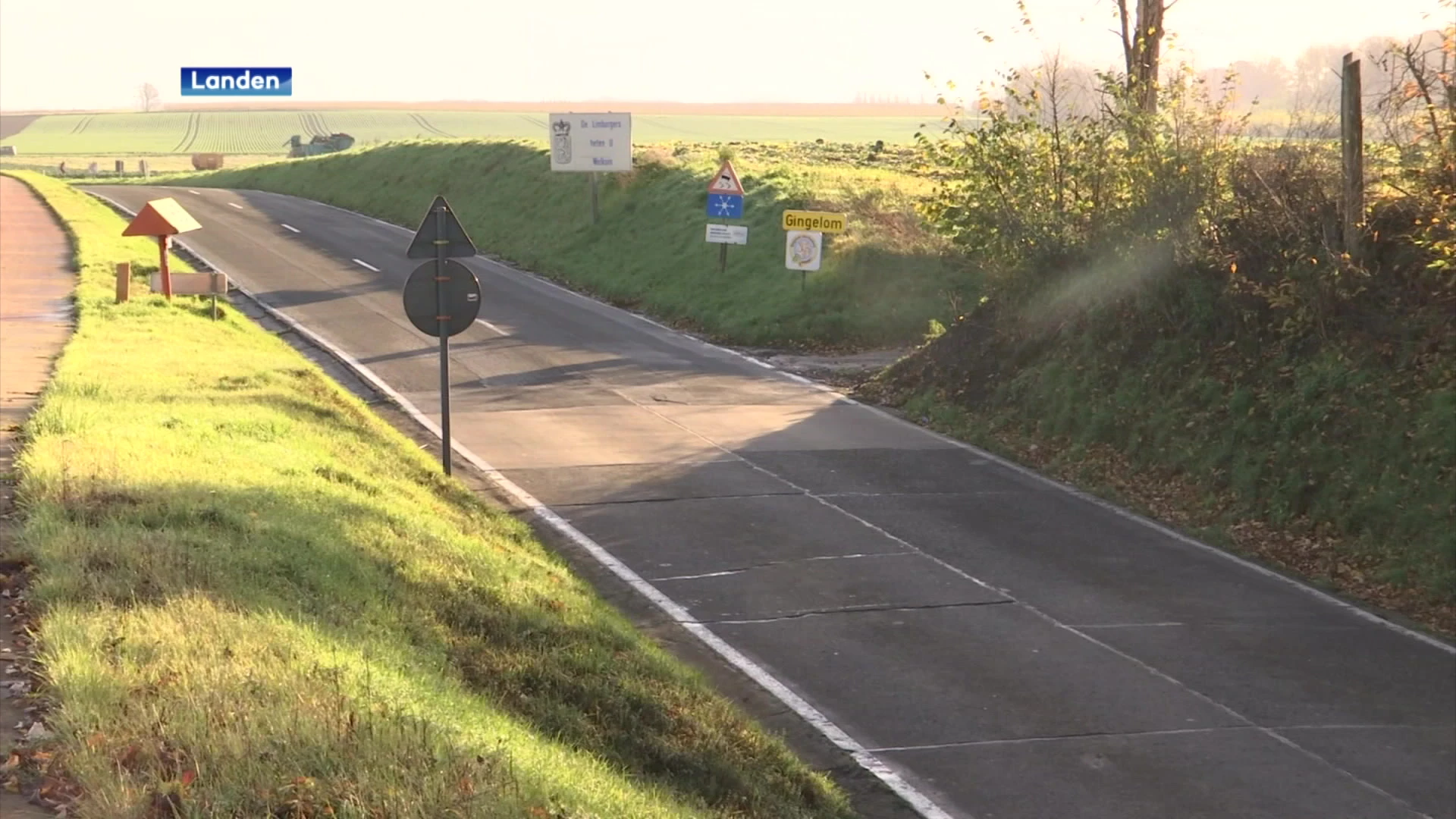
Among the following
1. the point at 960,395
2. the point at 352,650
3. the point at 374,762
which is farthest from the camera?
the point at 960,395

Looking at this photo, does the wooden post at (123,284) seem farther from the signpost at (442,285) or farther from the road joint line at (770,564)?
the road joint line at (770,564)

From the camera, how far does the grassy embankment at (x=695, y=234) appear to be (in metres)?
28.1

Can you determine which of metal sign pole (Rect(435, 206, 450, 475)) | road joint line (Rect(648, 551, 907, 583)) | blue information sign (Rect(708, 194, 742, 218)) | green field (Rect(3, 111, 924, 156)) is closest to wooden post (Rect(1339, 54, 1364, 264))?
road joint line (Rect(648, 551, 907, 583))

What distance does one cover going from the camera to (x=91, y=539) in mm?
8375

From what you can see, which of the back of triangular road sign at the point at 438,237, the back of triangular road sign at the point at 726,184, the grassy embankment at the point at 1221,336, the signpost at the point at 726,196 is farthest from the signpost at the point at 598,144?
the back of triangular road sign at the point at 438,237

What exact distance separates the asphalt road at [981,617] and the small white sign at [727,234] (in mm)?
9659

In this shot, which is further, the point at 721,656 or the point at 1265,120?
the point at 1265,120

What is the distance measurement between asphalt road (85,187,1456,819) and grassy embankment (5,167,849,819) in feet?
4.10

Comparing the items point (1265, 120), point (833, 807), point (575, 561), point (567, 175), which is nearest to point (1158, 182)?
point (1265, 120)

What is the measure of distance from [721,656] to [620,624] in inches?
30.3

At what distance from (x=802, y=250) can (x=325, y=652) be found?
21763 millimetres

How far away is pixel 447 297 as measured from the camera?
1485 centimetres

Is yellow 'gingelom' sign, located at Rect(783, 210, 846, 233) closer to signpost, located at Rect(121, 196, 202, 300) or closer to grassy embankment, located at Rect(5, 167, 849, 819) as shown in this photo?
signpost, located at Rect(121, 196, 202, 300)

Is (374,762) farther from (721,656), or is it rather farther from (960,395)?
(960,395)
